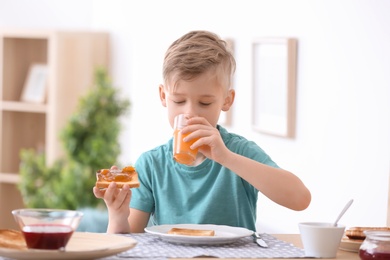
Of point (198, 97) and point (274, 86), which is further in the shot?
point (274, 86)

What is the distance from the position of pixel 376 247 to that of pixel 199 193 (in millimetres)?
652

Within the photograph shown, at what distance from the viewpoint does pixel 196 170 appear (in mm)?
2146

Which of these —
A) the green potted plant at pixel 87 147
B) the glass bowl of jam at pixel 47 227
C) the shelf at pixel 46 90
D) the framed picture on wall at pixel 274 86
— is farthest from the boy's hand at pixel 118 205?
the shelf at pixel 46 90

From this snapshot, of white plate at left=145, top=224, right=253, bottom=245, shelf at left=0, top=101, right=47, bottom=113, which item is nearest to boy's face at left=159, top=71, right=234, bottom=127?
white plate at left=145, top=224, right=253, bottom=245

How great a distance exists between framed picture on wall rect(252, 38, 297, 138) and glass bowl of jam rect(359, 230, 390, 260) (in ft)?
5.60

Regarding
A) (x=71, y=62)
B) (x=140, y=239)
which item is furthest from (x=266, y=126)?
(x=71, y=62)

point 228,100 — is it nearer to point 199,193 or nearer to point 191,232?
point 199,193

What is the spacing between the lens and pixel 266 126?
351cm

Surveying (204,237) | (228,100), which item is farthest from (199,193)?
(204,237)

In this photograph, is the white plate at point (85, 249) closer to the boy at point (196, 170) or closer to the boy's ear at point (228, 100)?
Answer: the boy at point (196, 170)

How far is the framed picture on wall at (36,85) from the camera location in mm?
5527

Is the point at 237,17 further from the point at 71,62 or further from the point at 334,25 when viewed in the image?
the point at 71,62

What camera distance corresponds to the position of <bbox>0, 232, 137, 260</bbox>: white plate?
1454mm

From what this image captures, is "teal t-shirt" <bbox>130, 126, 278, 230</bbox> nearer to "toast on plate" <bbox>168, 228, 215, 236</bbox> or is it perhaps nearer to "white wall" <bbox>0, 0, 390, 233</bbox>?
"toast on plate" <bbox>168, 228, 215, 236</bbox>
